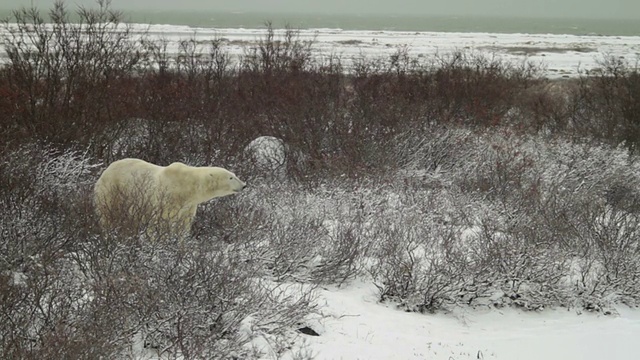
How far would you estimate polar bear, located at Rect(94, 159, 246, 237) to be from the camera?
4828mm

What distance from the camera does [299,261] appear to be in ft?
16.9

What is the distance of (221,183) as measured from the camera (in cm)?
518

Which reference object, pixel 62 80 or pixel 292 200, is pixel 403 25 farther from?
pixel 292 200

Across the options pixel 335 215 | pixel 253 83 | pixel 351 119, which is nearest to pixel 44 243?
pixel 335 215

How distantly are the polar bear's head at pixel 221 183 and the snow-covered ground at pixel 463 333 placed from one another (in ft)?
4.09

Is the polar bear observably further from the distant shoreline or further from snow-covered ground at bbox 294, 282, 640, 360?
the distant shoreline

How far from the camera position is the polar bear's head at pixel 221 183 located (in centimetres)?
514

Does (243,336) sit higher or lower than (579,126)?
lower

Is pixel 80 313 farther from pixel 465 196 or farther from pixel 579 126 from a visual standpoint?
pixel 579 126

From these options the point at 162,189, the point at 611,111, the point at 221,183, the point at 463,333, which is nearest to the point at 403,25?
the point at 611,111

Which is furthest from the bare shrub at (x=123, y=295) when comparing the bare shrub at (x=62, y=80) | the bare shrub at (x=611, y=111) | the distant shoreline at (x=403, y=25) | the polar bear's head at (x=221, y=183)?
the distant shoreline at (x=403, y=25)

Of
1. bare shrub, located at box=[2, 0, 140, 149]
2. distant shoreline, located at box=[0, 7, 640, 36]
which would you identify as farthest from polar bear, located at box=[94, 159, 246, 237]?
distant shoreline, located at box=[0, 7, 640, 36]

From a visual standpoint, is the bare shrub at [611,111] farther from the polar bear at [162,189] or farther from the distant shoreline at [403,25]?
the distant shoreline at [403,25]

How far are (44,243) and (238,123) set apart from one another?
4.97 metres
